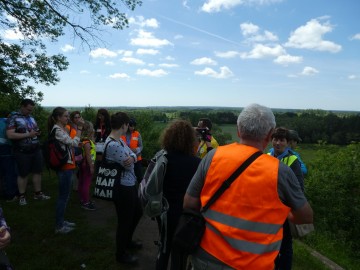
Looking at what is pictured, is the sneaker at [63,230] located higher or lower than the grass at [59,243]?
higher

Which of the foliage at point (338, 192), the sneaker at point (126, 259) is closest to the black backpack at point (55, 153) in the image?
the sneaker at point (126, 259)

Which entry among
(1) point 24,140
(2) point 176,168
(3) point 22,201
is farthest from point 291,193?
(3) point 22,201

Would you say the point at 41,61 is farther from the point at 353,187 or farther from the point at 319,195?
the point at 353,187

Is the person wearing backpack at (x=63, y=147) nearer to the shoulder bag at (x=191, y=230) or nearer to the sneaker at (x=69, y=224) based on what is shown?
the sneaker at (x=69, y=224)

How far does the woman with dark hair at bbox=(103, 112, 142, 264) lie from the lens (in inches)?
128

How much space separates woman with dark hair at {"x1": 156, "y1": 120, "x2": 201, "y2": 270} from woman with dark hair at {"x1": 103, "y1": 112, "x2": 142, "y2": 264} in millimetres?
690

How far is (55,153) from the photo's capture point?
4008 millimetres

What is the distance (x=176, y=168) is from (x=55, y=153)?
7.24 feet

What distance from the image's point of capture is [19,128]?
5082 mm

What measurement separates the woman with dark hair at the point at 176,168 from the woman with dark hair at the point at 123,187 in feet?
2.26

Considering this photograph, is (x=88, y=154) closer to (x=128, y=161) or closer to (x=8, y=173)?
(x=8, y=173)

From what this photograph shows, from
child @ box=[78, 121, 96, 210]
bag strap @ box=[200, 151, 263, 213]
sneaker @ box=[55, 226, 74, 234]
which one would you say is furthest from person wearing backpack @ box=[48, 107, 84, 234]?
bag strap @ box=[200, 151, 263, 213]

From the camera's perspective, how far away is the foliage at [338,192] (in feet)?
44.5

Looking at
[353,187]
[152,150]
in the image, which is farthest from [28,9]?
[353,187]
